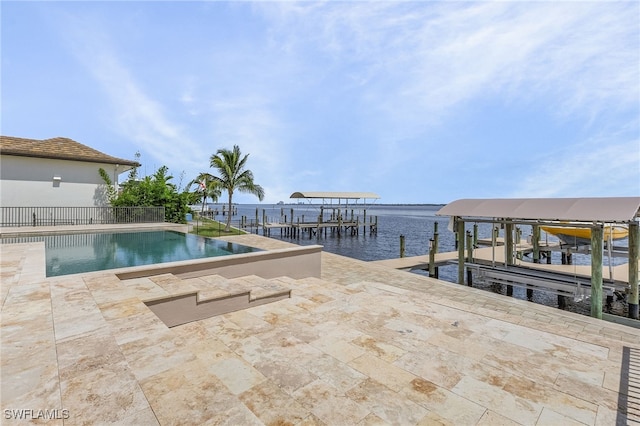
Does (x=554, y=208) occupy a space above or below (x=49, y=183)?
below

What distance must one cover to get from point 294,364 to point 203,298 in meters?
2.21

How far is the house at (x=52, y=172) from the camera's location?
15.8 meters

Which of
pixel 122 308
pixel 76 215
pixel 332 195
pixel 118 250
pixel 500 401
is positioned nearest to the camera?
pixel 500 401

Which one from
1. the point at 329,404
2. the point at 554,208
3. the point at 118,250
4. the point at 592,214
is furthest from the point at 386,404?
the point at 118,250

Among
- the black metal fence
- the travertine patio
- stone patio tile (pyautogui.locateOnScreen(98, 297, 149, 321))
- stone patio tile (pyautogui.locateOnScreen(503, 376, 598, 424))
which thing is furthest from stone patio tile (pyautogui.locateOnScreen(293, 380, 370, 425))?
the black metal fence

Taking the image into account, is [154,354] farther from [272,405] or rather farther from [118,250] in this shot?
[118,250]

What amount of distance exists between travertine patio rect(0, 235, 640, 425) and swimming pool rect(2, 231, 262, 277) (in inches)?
99.0

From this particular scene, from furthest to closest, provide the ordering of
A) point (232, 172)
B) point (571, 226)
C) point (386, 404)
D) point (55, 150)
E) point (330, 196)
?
point (330, 196) < point (232, 172) < point (55, 150) < point (571, 226) < point (386, 404)

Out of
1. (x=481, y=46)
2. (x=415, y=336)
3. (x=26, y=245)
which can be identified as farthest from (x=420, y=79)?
(x=26, y=245)

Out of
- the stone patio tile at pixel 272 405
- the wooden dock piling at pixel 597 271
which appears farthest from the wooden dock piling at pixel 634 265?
the stone patio tile at pixel 272 405

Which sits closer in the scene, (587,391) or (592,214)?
(587,391)

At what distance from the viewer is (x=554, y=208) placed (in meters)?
8.41

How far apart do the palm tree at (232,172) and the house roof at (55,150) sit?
5.44 m

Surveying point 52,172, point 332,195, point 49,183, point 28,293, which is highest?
point 52,172
